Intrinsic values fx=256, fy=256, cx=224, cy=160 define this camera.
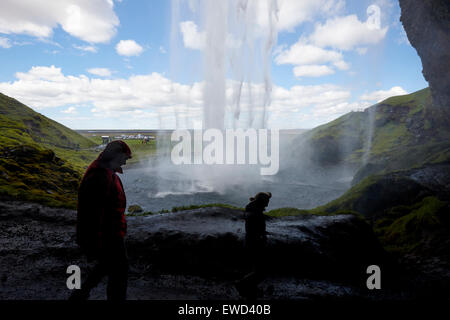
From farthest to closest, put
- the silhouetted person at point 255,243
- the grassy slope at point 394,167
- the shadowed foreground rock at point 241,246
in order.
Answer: the grassy slope at point 394,167
the shadowed foreground rock at point 241,246
the silhouetted person at point 255,243

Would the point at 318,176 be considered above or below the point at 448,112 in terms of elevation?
below

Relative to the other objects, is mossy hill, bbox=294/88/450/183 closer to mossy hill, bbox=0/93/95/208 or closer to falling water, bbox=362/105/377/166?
falling water, bbox=362/105/377/166

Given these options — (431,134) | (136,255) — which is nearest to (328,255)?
(136,255)

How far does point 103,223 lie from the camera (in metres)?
4.67

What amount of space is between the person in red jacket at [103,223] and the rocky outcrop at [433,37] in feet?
Answer: 122

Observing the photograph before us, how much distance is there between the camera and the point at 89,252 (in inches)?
180

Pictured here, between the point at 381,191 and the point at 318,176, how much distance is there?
34129 mm

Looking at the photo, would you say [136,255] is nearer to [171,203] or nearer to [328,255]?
[328,255]

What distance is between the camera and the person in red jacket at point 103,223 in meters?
4.55

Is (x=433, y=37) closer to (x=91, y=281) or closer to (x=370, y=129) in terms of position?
(x=91, y=281)

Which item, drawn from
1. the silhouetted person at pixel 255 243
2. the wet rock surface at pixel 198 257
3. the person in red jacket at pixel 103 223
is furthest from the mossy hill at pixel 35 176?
the silhouetted person at pixel 255 243

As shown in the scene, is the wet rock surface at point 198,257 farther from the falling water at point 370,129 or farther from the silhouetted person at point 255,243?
the falling water at point 370,129

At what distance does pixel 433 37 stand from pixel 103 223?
43.0 metres

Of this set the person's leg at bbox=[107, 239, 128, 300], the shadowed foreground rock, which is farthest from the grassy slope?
the person's leg at bbox=[107, 239, 128, 300]
